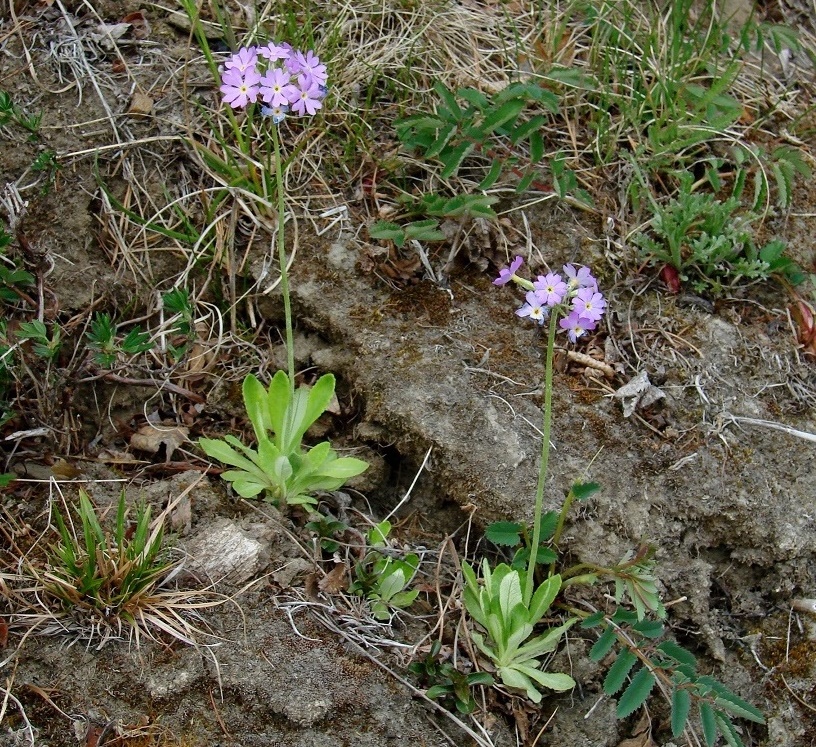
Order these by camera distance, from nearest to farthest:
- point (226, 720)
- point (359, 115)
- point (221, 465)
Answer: point (226, 720), point (221, 465), point (359, 115)

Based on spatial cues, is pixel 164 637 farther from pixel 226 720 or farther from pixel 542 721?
pixel 542 721

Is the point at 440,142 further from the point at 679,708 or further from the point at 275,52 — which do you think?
the point at 679,708

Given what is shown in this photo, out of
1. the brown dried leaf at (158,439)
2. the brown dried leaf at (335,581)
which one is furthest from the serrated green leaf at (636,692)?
the brown dried leaf at (158,439)

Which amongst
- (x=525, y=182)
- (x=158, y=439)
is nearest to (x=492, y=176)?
(x=525, y=182)

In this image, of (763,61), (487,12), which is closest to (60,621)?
(487,12)

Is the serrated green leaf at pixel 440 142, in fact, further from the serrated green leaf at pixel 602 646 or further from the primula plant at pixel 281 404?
the serrated green leaf at pixel 602 646

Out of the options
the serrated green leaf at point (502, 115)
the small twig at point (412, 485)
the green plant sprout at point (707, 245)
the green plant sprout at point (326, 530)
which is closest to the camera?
the green plant sprout at point (326, 530)
